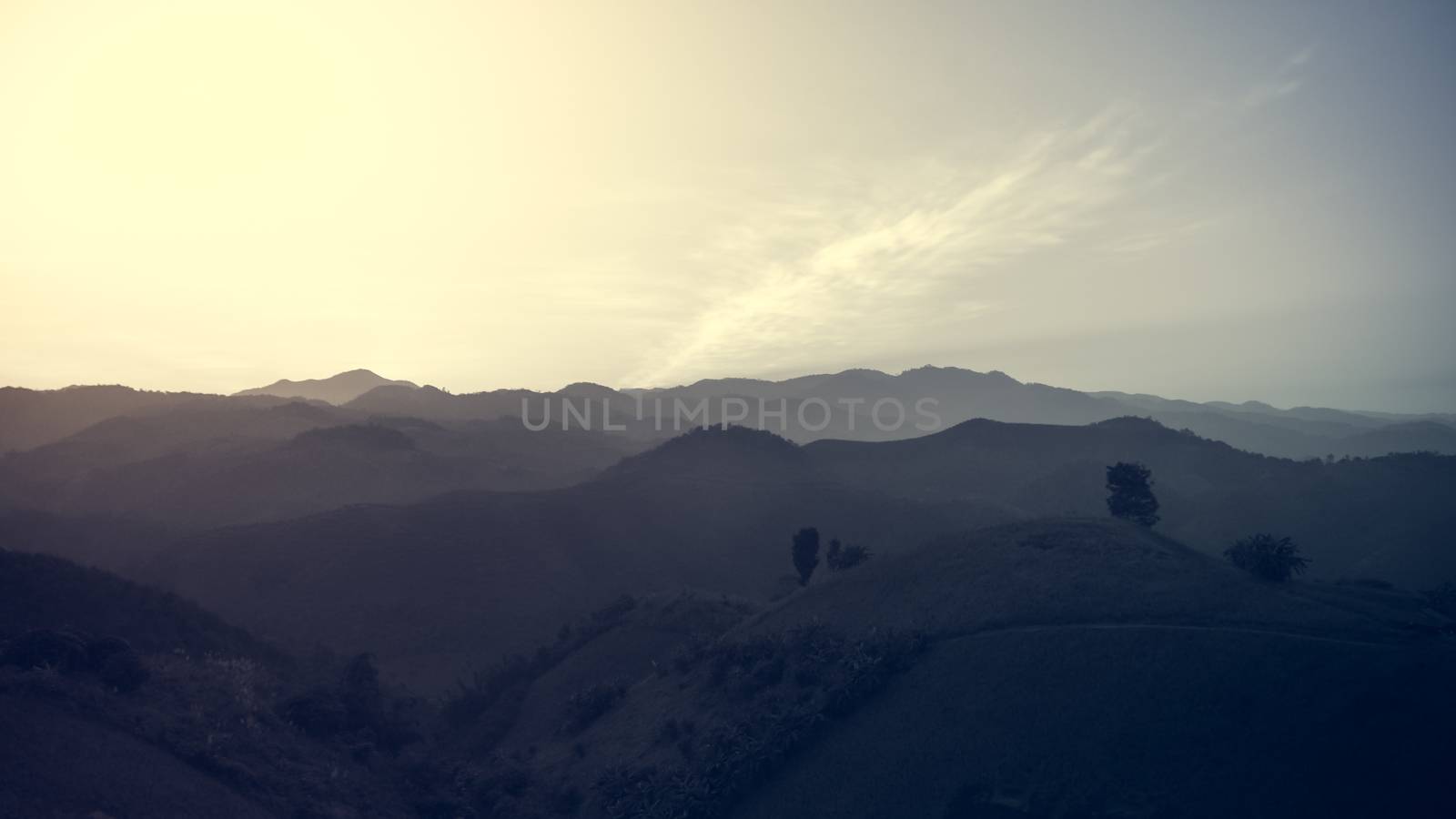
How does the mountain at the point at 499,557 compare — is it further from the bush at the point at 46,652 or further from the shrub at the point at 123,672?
the bush at the point at 46,652

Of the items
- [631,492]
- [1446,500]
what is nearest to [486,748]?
[631,492]

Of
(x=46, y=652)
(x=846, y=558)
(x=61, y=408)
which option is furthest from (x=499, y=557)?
(x=61, y=408)

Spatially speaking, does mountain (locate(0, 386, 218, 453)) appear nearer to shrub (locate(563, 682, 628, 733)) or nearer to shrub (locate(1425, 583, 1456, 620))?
shrub (locate(563, 682, 628, 733))

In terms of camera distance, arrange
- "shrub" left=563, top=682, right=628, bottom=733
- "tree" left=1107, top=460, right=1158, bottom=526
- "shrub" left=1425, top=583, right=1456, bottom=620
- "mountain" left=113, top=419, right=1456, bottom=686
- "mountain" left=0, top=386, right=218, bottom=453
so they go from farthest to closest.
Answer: "mountain" left=0, top=386, right=218, bottom=453 → "mountain" left=113, top=419, right=1456, bottom=686 → "tree" left=1107, top=460, right=1158, bottom=526 → "shrub" left=563, top=682, right=628, bottom=733 → "shrub" left=1425, top=583, right=1456, bottom=620

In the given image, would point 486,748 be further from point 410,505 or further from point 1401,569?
point 1401,569

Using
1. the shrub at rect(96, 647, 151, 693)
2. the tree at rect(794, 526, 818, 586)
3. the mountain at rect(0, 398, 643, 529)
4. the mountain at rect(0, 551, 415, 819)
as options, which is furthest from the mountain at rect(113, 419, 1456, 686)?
the shrub at rect(96, 647, 151, 693)

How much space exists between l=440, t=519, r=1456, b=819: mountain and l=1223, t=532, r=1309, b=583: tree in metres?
1.13

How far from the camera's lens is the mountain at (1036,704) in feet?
74.2

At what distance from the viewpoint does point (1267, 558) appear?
35156 millimetres

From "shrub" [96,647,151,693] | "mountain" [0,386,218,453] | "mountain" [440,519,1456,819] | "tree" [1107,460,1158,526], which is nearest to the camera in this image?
"mountain" [440,519,1456,819]

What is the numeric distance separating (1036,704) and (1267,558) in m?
15.8

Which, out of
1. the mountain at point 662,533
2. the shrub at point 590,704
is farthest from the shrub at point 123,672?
the mountain at point 662,533

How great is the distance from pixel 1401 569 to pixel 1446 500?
15581mm

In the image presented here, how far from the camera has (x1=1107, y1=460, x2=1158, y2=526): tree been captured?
53.5 m
